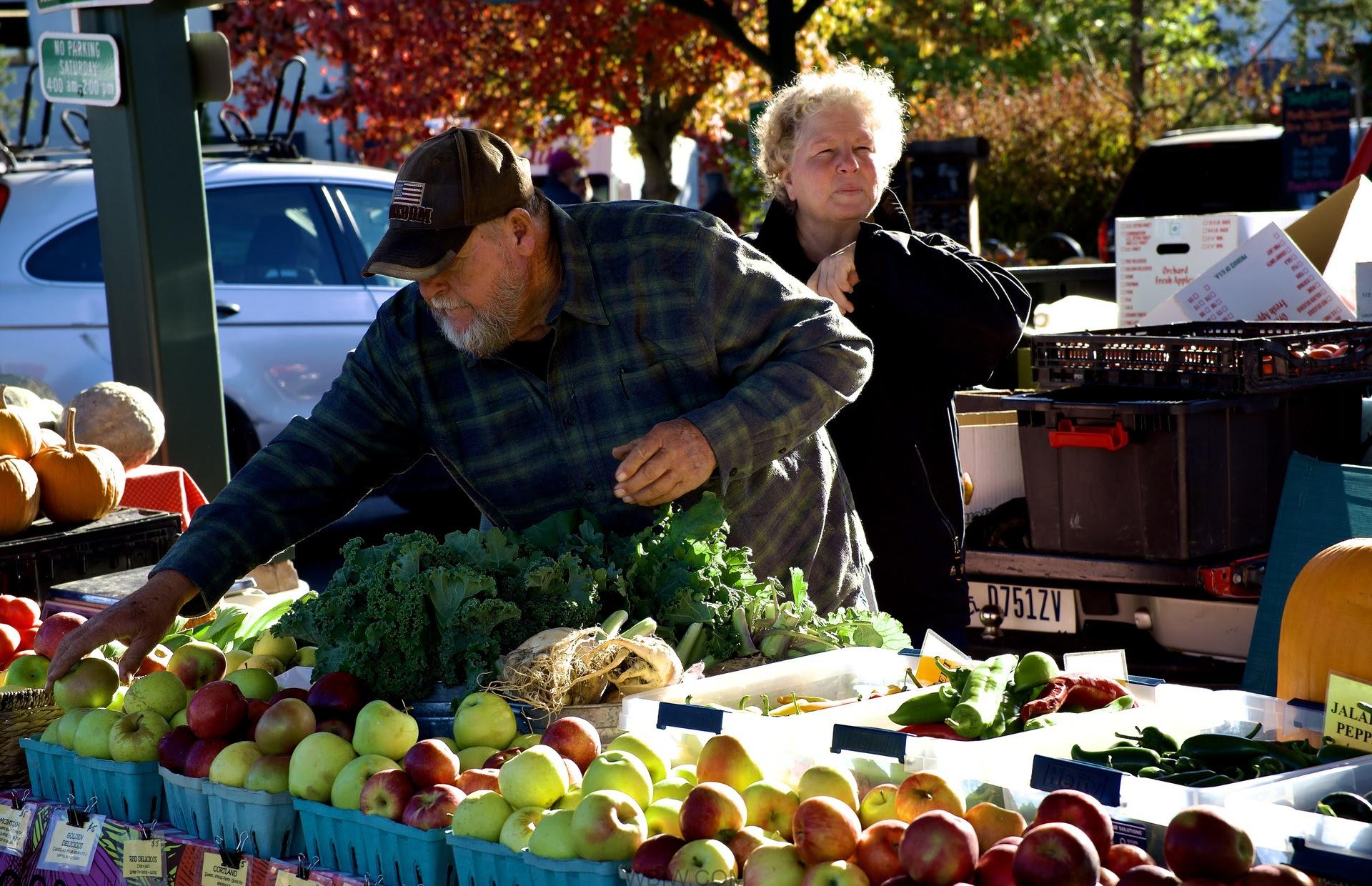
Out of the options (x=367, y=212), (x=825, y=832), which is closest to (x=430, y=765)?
(x=825, y=832)

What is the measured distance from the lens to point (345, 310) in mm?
7797

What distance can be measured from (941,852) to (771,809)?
13.7 inches

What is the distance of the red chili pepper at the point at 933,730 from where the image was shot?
223cm

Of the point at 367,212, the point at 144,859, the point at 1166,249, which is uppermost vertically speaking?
the point at 367,212

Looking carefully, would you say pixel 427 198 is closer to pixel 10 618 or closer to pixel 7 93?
pixel 10 618

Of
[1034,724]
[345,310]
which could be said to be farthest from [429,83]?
[1034,724]

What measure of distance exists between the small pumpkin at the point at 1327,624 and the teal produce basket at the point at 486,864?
1433 millimetres

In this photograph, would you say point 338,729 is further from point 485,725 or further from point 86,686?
point 86,686

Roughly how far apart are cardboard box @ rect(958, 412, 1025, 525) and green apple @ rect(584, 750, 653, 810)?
3197 mm

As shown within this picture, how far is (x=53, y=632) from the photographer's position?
316 centimetres

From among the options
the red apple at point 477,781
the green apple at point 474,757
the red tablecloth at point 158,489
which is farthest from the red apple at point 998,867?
the red tablecloth at point 158,489

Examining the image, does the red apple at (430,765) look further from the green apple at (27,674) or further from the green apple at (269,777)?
the green apple at (27,674)

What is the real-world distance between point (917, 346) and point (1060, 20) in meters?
19.3

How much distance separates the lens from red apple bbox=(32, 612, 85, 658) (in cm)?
312
